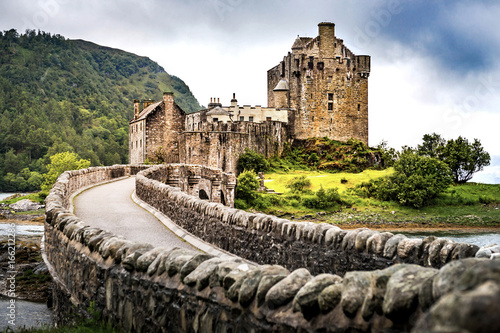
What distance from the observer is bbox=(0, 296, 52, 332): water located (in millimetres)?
10307

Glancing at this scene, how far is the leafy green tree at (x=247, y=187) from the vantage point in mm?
51625

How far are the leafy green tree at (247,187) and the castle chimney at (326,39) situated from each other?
24746 mm

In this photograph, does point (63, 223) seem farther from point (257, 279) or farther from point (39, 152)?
point (39, 152)

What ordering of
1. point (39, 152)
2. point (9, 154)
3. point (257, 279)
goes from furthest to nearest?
point (39, 152) < point (9, 154) < point (257, 279)

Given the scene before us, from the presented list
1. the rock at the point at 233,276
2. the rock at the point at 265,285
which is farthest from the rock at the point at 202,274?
the rock at the point at 265,285

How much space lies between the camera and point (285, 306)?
3.79 m

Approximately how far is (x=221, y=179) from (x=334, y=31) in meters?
46.6

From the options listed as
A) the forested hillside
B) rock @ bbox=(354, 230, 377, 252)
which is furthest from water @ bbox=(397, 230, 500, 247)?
the forested hillside

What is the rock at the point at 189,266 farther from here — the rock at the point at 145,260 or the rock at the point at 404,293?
the rock at the point at 404,293

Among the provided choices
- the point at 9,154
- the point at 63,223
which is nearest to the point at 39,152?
the point at 9,154

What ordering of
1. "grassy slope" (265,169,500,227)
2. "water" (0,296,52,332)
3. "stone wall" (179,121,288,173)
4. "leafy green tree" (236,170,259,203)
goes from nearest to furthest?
"water" (0,296,52,332) < "grassy slope" (265,169,500,227) < "leafy green tree" (236,170,259,203) < "stone wall" (179,121,288,173)

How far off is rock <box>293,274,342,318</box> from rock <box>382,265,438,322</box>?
499mm

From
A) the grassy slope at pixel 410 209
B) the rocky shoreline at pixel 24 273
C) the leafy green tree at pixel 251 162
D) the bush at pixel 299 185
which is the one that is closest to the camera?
the rocky shoreline at pixel 24 273

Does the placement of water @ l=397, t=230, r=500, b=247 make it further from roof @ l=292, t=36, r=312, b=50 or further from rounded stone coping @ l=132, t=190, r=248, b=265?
roof @ l=292, t=36, r=312, b=50
